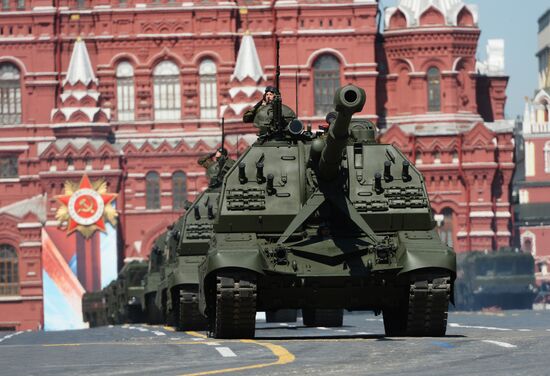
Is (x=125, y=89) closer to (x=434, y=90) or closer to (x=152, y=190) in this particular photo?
(x=152, y=190)

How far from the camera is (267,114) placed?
87.0 feet

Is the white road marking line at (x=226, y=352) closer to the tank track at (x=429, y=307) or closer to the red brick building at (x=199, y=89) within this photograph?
the tank track at (x=429, y=307)

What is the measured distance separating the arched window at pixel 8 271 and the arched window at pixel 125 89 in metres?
8.93

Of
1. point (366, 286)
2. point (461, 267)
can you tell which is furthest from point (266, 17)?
point (366, 286)

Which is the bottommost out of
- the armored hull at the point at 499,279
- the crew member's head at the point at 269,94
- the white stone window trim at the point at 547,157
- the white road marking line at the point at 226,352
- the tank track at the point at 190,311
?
the armored hull at the point at 499,279

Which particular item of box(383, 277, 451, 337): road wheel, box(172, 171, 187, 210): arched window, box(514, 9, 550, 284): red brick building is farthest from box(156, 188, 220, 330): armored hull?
box(514, 9, 550, 284): red brick building

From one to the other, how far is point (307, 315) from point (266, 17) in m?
62.0

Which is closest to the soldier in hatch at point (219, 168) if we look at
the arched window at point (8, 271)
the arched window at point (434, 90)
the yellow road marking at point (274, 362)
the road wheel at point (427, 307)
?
the road wheel at point (427, 307)

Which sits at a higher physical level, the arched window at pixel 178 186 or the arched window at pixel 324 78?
the arched window at pixel 324 78

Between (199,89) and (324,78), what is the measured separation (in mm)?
6414

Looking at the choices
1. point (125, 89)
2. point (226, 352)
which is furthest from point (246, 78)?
point (226, 352)

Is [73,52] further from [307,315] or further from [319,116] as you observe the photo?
[307,315]

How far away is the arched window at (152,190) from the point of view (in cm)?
9200

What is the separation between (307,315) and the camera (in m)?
33.4
